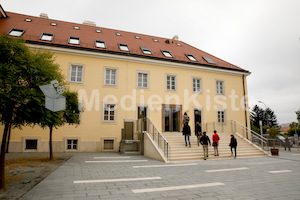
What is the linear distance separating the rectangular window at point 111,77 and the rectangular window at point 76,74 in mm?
2029

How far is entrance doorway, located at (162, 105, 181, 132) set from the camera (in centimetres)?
1725

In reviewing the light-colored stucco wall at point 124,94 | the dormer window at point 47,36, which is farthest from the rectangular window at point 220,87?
the dormer window at point 47,36

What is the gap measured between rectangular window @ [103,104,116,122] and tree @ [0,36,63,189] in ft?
32.3

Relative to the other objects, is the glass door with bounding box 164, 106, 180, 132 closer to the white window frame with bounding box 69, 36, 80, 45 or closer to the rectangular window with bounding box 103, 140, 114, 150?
the rectangular window with bounding box 103, 140, 114, 150

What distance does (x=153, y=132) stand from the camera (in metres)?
12.2

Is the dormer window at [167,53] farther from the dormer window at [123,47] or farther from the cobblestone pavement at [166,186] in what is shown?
the cobblestone pavement at [166,186]

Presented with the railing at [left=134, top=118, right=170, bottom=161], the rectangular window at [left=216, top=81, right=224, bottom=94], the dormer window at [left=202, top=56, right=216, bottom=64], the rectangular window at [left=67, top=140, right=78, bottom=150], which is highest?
the dormer window at [left=202, top=56, right=216, bottom=64]

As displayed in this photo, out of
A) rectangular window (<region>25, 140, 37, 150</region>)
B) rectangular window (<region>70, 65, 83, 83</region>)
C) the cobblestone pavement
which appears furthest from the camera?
rectangular window (<region>70, 65, 83, 83</region>)

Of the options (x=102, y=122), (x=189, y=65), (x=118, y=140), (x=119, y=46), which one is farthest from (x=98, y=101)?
(x=189, y=65)

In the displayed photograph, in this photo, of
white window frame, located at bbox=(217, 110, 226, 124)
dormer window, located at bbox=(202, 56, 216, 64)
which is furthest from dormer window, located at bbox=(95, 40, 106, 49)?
white window frame, located at bbox=(217, 110, 226, 124)

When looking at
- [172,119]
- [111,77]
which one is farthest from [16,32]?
[172,119]

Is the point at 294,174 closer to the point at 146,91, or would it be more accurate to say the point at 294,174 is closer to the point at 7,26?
the point at 146,91

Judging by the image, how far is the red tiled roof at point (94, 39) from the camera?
16.2 meters

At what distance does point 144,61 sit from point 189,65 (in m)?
4.43
